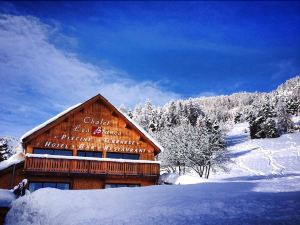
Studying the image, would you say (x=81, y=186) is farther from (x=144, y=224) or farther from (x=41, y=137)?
(x=144, y=224)

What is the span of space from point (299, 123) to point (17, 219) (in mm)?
94073

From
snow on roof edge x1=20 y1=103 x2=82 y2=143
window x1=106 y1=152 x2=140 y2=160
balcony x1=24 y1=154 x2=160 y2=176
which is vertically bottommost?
balcony x1=24 y1=154 x2=160 y2=176

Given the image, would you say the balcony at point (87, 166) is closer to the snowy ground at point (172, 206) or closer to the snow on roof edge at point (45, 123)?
the snow on roof edge at point (45, 123)

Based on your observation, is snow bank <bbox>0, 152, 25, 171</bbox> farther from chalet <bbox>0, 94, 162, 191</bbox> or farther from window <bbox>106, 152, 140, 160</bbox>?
window <bbox>106, 152, 140, 160</bbox>

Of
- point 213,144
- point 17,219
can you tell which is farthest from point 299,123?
point 17,219

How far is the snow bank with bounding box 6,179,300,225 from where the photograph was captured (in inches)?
257

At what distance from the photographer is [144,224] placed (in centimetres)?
691

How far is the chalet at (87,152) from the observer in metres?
22.9

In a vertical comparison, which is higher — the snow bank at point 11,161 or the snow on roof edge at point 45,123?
the snow on roof edge at point 45,123

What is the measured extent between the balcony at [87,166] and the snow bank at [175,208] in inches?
422

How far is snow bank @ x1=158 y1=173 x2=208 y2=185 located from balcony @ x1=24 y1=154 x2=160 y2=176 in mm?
1124

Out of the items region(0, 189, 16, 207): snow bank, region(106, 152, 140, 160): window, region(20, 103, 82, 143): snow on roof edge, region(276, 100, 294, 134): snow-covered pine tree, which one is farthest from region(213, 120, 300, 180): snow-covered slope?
region(0, 189, 16, 207): snow bank

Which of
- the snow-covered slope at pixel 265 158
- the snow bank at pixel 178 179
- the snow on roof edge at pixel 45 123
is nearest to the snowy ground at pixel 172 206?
the snow on roof edge at pixel 45 123

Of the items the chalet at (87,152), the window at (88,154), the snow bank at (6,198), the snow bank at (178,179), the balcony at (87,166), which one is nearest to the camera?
the snow bank at (6,198)
